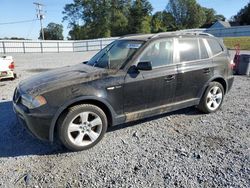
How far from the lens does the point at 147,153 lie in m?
3.81

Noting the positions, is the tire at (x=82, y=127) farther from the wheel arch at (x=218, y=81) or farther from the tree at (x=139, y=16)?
the tree at (x=139, y=16)

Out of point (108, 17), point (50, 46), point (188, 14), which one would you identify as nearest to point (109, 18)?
point (108, 17)

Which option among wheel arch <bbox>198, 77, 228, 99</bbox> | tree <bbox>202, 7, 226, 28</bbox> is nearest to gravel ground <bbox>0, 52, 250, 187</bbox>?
wheel arch <bbox>198, 77, 228, 99</bbox>

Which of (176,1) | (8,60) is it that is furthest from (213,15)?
(8,60)

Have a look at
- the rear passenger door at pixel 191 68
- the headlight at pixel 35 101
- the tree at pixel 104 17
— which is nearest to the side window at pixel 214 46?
the rear passenger door at pixel 191 68

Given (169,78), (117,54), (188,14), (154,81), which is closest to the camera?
Result: (154,81)

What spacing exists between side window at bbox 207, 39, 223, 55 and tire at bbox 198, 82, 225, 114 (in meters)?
0.70

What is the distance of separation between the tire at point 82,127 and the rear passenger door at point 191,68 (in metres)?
1.66

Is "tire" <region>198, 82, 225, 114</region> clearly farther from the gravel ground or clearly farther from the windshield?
the windshield

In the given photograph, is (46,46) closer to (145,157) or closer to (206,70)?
(206,70)

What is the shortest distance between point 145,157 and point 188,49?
7.96 ft

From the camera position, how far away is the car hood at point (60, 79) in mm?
3828

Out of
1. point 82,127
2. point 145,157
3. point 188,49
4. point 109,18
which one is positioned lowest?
point 145,157

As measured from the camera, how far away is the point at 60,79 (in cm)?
406
